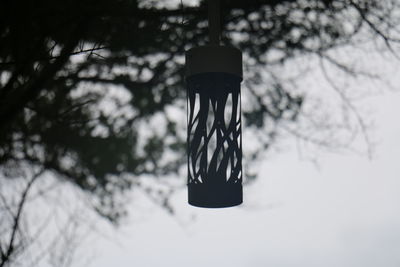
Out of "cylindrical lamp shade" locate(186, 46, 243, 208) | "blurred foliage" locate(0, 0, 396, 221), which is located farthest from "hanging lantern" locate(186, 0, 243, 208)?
"blurred foliage" locate(0, 0, 396, 221)

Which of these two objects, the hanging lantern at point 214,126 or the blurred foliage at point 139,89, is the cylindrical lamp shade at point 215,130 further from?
the blurred foliage at point 139,89

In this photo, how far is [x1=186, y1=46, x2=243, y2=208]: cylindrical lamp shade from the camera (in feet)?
2.72

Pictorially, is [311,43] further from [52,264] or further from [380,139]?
[52,264]

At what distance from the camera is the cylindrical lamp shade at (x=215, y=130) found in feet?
2.72

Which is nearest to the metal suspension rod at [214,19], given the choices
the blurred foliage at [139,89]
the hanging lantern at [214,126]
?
the hanging lantern at [214,126]

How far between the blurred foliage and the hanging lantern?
85 centimetres

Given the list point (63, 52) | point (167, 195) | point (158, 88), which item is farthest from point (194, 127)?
point (167, 195)

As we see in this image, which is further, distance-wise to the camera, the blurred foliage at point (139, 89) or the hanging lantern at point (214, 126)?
the blurred foliage at point (139, 89)

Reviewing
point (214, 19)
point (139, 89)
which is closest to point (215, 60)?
point (214, 19)

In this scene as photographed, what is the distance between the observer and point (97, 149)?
218cm

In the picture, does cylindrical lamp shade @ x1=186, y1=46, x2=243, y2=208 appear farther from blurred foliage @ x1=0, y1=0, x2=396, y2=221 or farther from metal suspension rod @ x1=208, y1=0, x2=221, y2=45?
blurred foliage @ x1=0, y1=0, x2=396, y2=221

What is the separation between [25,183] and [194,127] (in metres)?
1.48

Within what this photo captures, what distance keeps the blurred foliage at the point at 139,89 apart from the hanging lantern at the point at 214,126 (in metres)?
0.85

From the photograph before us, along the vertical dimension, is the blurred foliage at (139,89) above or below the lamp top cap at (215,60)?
above
